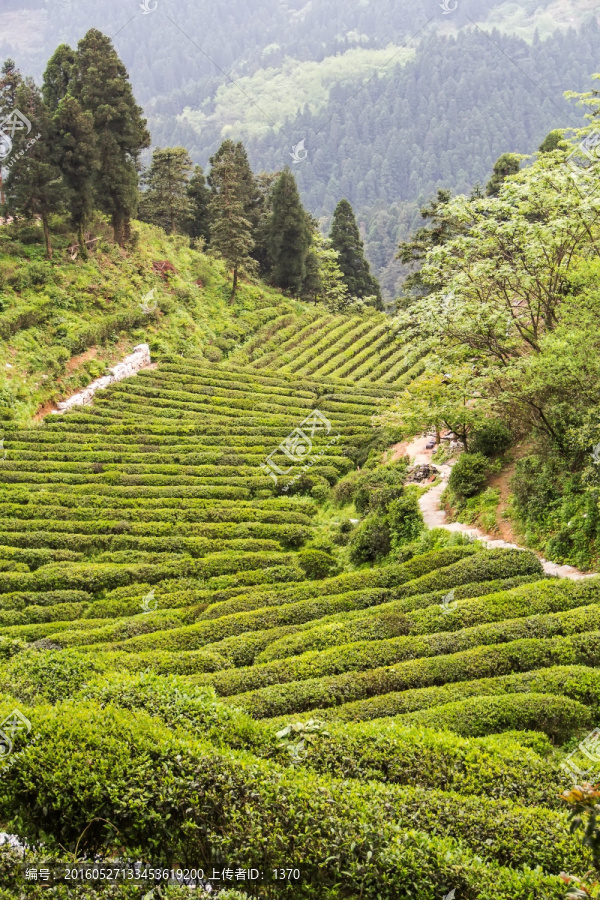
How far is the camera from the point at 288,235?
179ft

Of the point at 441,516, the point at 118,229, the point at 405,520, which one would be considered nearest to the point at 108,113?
the point at 118,229

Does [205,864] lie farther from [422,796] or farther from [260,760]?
[422,796]

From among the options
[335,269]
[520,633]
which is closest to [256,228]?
[335,269]

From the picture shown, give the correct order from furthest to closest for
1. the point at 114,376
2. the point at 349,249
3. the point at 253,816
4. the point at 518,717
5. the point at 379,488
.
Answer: the point at 349,249
the point at 114,376
the point at 379,488
the point at 518,717
the point at 253,816

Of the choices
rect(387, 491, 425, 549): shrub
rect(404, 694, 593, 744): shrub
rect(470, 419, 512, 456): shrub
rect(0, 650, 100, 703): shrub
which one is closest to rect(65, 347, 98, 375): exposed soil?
rect(387, 491, 425, 549): shrub

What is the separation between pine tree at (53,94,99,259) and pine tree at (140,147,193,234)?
14219mm

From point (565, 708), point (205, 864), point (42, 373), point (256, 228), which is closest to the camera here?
point (205, 864)

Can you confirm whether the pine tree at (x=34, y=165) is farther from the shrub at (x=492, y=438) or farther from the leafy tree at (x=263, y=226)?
the shrub at (x=492, y=438)

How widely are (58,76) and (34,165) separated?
12.7m

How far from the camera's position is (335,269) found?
62875 millimetres

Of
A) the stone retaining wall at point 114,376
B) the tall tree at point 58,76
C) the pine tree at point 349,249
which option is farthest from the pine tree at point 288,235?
the stone retaining wall at point 114,376

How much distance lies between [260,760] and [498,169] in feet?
158

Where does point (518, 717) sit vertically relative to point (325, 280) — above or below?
below

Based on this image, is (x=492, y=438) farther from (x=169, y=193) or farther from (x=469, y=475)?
(x=169, y=193)
